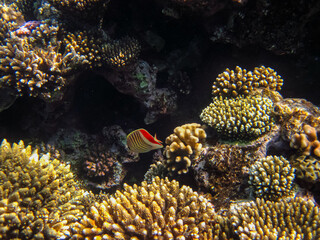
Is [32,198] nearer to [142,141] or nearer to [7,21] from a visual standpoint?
[142,141]

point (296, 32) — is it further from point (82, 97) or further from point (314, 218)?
point (82, 97)

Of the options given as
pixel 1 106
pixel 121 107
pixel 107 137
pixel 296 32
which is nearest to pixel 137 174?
pixel 107 137

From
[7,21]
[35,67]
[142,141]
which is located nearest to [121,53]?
[35,67]

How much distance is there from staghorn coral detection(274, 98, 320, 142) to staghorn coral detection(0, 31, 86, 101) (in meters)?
4.48

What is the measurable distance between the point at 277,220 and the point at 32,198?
3788 mm

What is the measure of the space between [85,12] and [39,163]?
3.59 m

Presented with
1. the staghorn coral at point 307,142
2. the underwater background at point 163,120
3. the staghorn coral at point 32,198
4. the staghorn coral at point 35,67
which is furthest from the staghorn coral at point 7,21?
the staghorn coral at point 307,142

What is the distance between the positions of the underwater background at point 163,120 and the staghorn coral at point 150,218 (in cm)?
2

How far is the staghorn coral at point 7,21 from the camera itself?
214 inches

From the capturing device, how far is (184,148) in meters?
3.94

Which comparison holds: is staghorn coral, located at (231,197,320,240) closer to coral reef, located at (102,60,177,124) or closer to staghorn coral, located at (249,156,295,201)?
staghorn coral, located at (249,156,295,201)

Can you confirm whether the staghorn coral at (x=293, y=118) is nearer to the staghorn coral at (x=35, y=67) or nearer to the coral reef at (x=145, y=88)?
the coral reef at (x=145, y=88)

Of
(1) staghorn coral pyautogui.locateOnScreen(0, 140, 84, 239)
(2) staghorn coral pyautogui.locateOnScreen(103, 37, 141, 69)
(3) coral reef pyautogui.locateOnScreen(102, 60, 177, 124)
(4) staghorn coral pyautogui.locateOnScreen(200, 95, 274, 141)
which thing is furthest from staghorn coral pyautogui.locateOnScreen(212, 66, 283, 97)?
(1) staghorn coral pyautogui.locateOnScreen(0, 140, 84, 239)

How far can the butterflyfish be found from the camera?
3.25 metres
